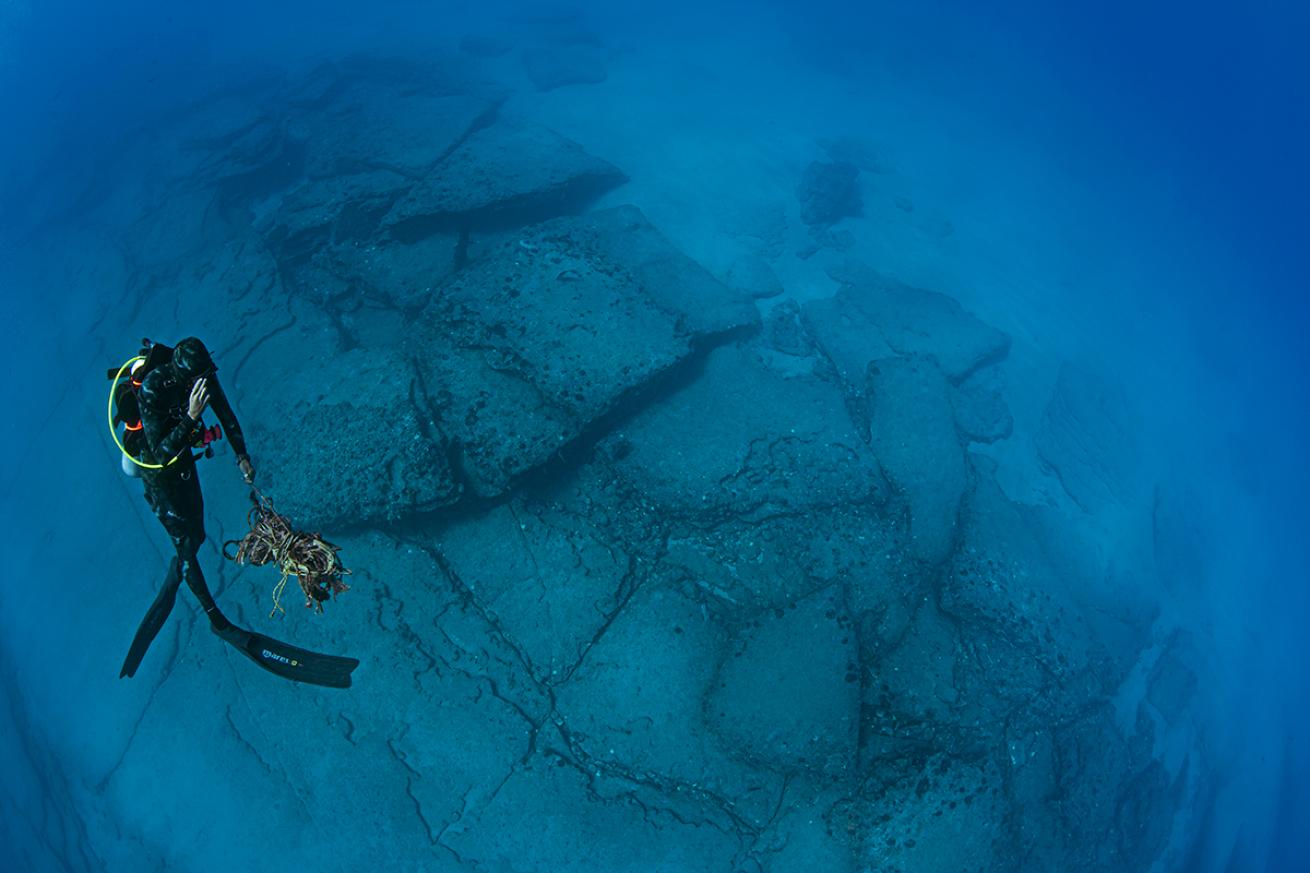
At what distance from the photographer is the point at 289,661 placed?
3338mm

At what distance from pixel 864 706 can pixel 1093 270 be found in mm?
18431

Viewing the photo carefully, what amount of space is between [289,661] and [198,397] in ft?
5.48

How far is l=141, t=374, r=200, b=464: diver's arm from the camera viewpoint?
2463mm

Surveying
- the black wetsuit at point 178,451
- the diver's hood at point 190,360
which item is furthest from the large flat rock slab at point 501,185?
the diver's hood at point 190,360

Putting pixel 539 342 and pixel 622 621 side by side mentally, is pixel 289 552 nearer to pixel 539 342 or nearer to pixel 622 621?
pixel 622 621

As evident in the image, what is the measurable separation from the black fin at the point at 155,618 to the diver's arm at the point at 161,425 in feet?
4.06

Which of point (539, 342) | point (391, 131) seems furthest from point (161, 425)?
point (391, 131)

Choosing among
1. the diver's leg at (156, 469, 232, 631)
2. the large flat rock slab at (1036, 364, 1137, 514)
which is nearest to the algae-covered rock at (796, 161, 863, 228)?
the large flat rock slab at (1036, 364, 1137, 514)

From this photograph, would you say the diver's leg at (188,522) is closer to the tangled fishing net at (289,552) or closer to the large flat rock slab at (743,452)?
the tangled fishing net at (289,552)

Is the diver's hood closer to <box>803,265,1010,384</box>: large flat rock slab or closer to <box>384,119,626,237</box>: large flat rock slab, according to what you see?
<box>384,119,626,237</box>: large flat rock slab

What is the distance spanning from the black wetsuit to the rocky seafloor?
273cm

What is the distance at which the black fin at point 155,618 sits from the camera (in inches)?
138

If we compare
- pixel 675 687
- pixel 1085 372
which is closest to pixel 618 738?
pixel 675 687

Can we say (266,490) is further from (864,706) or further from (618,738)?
(864,706)
